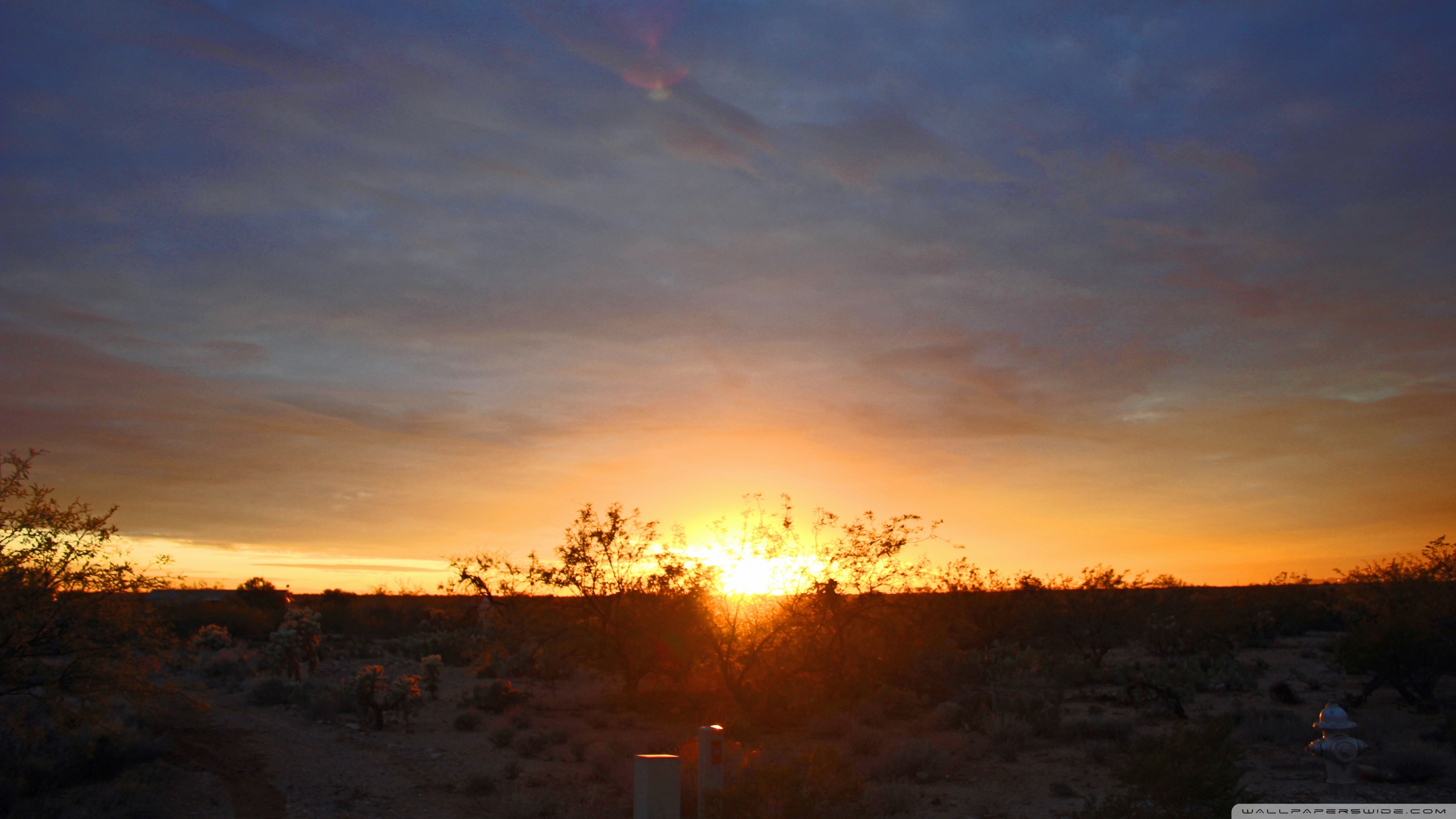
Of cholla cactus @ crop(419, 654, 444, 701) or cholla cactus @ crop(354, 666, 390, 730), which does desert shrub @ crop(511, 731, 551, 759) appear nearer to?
cholla cactus @ crop(354, 666, 390, 730)

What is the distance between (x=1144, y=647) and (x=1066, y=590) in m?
7.94

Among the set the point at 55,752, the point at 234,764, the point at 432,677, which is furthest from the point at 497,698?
the point at 55,752

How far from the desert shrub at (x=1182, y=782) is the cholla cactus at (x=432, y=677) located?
67.6ft

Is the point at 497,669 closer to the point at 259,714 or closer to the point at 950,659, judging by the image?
the point at 259,714

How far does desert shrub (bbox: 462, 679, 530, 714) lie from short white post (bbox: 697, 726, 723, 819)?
13.2m

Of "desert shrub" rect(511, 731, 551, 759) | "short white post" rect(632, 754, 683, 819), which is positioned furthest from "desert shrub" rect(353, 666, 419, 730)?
"short white post" rect(632, 754, 683, 819)

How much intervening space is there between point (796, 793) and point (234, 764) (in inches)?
427

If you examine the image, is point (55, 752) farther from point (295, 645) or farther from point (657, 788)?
point (295, 645)

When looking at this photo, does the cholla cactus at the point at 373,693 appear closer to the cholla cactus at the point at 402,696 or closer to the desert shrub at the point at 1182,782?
the cholla cactus at the point at 402,696

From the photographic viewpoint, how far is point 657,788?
1189 cm

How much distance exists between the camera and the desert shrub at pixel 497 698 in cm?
2450

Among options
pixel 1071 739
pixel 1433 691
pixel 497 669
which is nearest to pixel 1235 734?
pixel 1071 739

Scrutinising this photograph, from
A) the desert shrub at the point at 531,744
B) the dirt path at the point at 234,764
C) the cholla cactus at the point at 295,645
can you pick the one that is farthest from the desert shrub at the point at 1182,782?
the cholla cactus at the point at 295,645

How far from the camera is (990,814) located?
43.4 feet
